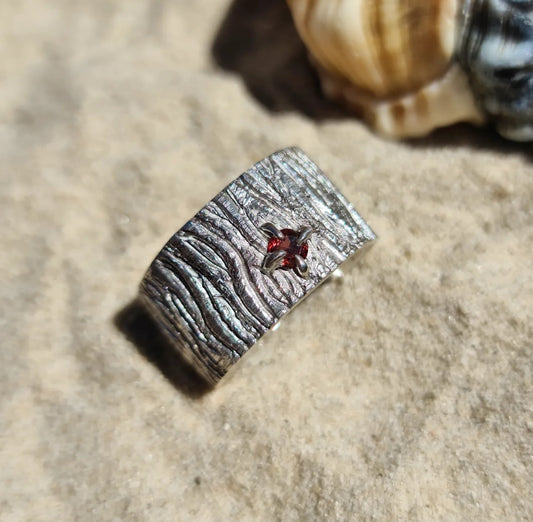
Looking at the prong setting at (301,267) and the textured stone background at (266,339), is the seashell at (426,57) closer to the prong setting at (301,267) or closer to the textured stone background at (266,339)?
the textured stone background at (266,339)

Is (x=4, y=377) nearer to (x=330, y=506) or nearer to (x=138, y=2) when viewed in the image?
(x=330, y=506)

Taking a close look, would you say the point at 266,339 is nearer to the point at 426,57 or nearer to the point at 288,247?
the point at 288,247

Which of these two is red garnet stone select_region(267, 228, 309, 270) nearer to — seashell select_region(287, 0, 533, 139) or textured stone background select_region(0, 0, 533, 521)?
textured stone background select_region(0, 0, 533, 521)

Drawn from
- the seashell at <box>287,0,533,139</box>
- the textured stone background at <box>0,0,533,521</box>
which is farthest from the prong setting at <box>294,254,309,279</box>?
the seashell at <box>287,0,533,139</box>

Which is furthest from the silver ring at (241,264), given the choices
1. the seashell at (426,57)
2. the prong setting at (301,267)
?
the seashell at (426,57)

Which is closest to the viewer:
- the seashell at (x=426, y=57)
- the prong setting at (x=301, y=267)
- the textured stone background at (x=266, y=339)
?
the textured stone background at (x=266, y=339)

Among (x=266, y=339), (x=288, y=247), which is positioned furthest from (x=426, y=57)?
(x=266, y=339)
